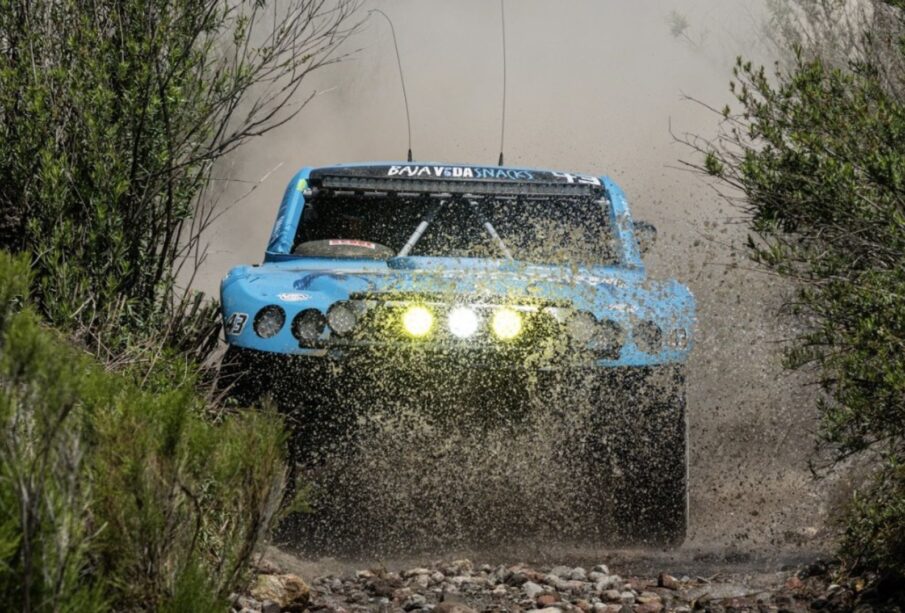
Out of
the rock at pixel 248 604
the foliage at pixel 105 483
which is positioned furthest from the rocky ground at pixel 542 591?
the foliage at pixel 105 483

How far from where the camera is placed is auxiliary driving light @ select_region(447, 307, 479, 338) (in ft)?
16.0

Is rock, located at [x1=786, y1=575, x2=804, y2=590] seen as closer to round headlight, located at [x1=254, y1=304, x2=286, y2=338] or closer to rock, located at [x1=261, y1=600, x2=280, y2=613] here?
rock, located at [x1=261, y1=600, x2=280, y2=613]

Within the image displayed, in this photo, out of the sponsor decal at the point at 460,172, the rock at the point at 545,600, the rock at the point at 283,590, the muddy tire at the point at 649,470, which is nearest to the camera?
the rock at the point at 283,590

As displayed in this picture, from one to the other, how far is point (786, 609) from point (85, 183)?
339cm

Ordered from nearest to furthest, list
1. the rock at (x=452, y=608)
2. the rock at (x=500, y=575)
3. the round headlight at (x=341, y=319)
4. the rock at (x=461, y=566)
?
the rock at (x=452, y=608) → the rock at (x=500, y=575) → the rock at (x=461, y=566) → the round headlight at (x=341, y=319)

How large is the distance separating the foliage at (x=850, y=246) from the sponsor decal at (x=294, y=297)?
1.71 metres

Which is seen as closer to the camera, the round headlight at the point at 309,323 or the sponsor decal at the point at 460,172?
the round headlight at the point at 309,323

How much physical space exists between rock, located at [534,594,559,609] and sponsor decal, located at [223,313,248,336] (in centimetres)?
163

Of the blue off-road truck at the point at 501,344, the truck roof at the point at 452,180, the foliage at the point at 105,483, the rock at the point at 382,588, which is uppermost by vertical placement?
the truck roof at the point at 452,180

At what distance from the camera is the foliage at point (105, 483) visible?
7.34 ft

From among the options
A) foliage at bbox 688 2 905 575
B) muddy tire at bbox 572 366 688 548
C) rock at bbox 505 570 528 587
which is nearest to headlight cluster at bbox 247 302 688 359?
muddy tire at bbox 572 366 688 548

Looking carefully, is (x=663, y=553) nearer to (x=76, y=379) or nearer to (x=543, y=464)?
(x=543, y=464)

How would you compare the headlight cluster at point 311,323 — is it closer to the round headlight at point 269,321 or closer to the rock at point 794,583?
the round headlight at point 269,321

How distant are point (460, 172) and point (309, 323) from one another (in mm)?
1871
